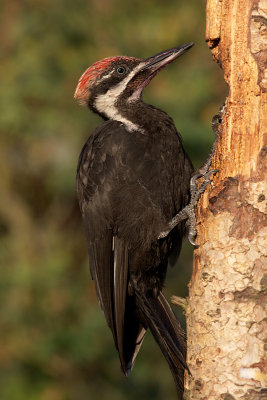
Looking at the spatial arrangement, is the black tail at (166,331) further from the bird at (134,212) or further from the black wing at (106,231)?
the black wing at (106,231)

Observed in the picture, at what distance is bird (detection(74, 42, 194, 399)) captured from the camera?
11.5ft

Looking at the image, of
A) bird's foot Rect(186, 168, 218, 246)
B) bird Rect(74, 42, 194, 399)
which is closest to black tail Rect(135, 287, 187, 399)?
bird Rect(74, 42, 194, 399)

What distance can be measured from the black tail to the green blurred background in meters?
1.54

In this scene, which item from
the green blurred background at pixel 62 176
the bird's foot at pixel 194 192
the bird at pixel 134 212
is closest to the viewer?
A: the bird's foot at pixel 194 192

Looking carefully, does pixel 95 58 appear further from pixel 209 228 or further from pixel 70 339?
pixel 209 228

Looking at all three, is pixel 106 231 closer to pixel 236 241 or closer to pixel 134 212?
pixel 134 212

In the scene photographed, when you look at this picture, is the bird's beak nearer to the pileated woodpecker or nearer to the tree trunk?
the pileated woodpecker

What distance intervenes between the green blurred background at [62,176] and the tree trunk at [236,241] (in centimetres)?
213

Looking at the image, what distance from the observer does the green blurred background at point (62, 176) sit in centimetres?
553

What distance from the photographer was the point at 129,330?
3803mm


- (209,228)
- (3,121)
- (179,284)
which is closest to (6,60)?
(3,121)

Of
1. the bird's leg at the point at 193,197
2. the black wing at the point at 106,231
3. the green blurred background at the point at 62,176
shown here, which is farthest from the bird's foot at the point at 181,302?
the green blurred background at the point at 62,176


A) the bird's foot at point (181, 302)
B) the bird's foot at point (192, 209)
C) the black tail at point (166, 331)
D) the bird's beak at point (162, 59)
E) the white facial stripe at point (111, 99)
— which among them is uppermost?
the bird's beak at point (162, 59)

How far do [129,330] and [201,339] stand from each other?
3.68ft
